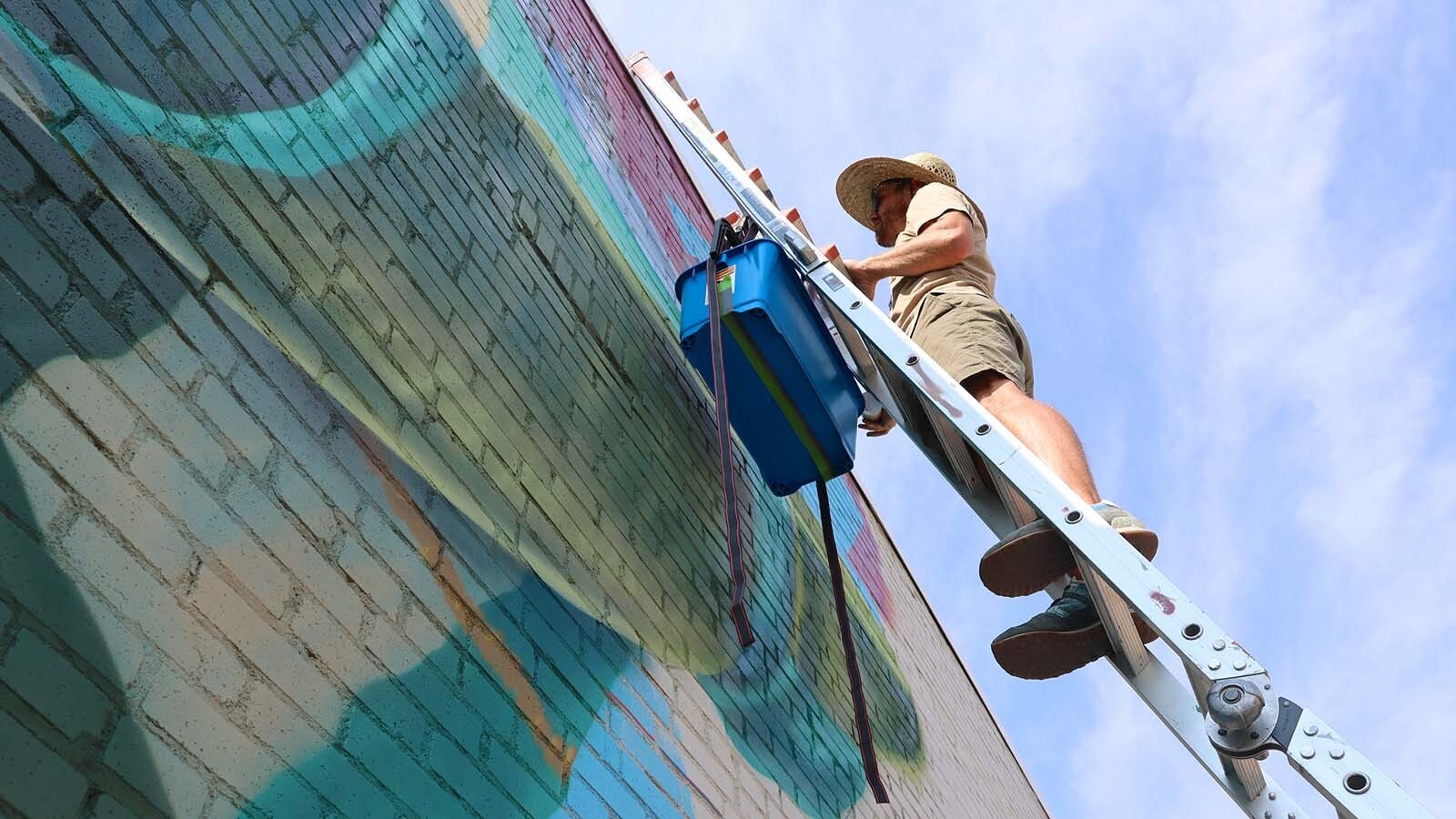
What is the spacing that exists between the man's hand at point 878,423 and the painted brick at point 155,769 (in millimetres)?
3292

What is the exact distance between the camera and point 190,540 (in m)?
2.26

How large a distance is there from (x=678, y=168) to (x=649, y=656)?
3621 millimetres

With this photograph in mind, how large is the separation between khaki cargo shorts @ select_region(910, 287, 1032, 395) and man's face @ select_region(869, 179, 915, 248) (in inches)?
36.8

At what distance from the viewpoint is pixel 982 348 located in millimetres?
4262

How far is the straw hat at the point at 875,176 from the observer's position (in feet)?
17.7

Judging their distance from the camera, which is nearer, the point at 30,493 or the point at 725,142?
the point at 30,493

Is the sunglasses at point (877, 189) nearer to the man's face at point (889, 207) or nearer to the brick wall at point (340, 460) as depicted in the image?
the man's face at point (889, 207)

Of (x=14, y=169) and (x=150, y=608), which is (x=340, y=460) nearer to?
(x=150, y=608)

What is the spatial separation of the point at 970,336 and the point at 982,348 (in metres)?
0.09

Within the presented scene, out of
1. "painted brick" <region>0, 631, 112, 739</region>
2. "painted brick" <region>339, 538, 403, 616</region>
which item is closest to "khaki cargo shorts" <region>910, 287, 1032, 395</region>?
"painted brick" <region>339, 538, 403, 616</region>

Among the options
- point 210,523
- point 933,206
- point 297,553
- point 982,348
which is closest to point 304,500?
point 297,553

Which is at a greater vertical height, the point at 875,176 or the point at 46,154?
the point at 46,154

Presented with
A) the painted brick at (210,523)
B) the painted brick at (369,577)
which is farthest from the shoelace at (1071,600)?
the painted brick at (210,523)

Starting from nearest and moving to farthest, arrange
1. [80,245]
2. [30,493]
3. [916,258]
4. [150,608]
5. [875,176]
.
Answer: [30,493], [150,608], [80,245], [916,258], [875,176]
